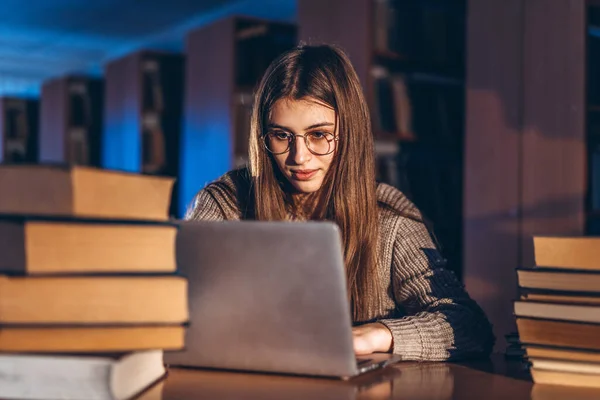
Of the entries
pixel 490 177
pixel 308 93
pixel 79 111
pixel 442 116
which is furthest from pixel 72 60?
pixel 308 93

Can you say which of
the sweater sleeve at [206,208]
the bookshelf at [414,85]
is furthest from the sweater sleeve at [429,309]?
the bookshelf at [414,85]

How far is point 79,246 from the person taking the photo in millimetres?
860

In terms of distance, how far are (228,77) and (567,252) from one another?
421 centimetres

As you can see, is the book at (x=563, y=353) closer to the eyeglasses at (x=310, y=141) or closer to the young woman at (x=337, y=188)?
the young woman at (x=337, y=188)

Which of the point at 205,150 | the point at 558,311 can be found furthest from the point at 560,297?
the point at 205,150

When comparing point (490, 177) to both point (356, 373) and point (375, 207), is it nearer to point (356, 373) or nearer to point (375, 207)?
point (375, 207)

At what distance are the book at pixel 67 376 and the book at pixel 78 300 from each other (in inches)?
1.7

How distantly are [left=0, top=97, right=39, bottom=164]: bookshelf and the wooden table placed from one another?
7330 millimetres

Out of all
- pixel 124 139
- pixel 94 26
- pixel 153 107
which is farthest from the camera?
pixel 94 26

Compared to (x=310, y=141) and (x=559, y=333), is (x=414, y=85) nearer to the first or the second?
(x=310, y=141)

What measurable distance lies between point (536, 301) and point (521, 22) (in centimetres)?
256

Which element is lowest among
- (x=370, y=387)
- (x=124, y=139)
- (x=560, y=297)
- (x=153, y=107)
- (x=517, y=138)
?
(x=370, y=387)

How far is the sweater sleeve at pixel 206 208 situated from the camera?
171 centimetres

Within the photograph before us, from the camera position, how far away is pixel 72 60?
411 inches
